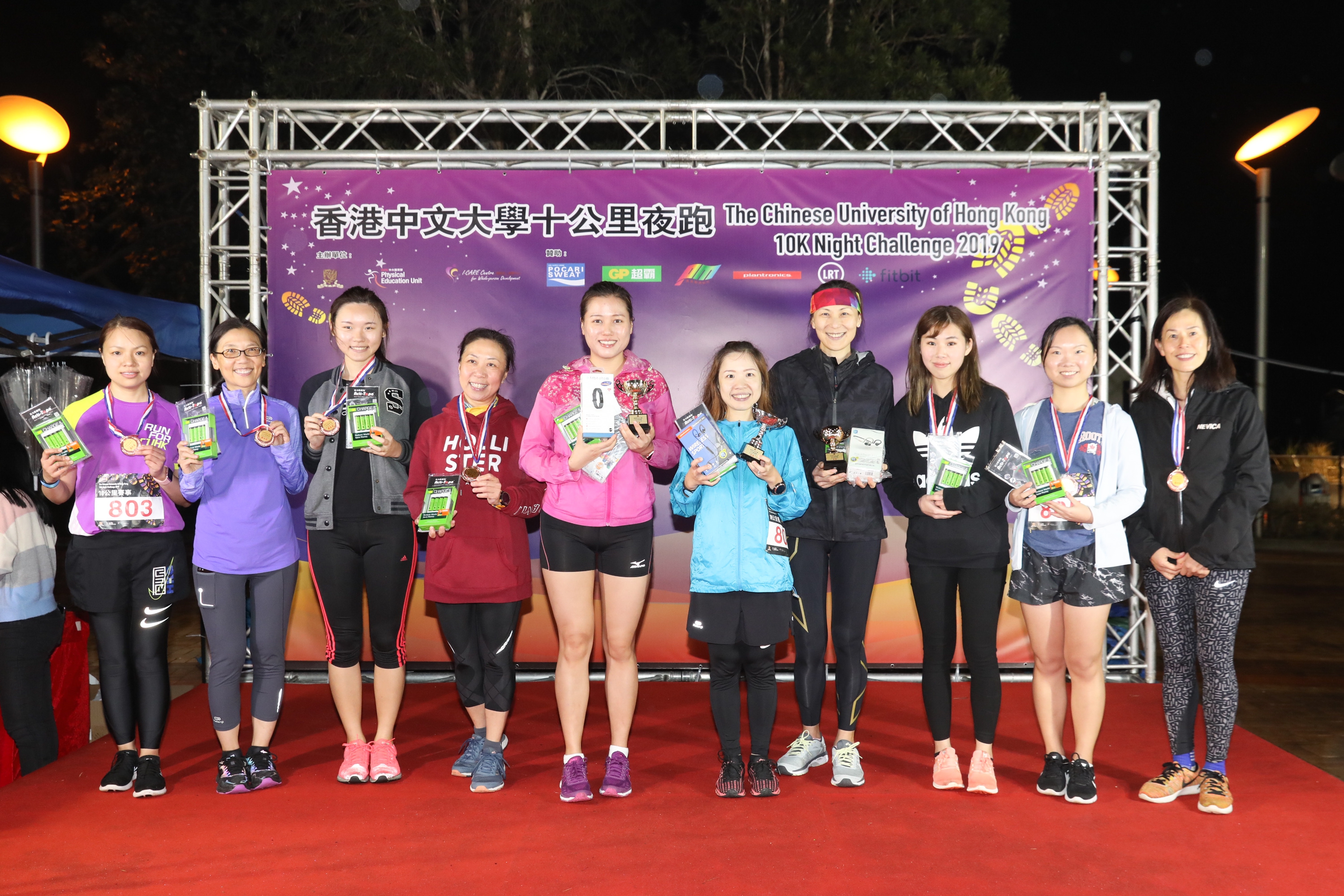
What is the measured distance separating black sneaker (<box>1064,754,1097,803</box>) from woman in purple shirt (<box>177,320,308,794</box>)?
3.15m

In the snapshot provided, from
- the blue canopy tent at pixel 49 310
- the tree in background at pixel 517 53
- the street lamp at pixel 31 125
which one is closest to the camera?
the blue canopy tent at pixel 49 310

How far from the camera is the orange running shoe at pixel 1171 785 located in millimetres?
3578

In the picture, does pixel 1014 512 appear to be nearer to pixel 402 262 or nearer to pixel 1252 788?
pixel 1252 788

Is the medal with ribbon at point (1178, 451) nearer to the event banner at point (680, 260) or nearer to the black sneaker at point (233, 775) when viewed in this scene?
the event banner at point (680, 260)

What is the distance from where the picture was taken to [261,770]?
374 cm

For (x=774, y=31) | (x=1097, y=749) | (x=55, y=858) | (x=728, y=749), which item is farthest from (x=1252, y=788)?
(x=774, y=31)

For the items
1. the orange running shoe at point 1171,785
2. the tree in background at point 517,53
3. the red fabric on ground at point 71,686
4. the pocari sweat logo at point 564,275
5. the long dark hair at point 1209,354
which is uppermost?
the tree in background at point 517,53

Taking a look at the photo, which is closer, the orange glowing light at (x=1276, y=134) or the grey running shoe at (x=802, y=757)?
Result: the grey running shoe at (x=802, y=757)

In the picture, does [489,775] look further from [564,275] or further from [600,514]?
[564,275]

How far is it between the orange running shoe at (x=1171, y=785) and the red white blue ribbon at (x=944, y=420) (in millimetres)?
1572

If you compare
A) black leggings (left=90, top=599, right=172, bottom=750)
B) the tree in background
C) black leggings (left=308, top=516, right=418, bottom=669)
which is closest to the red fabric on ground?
black leggings (left=90, top=599, right=172, bottom=750)

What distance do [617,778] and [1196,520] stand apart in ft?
7.90

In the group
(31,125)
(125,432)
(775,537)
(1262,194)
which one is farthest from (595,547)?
(1262,194)

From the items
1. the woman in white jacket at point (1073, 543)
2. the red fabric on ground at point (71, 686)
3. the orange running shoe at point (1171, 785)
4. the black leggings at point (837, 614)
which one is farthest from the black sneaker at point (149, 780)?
the orange running shoe at point (1171, 785)
